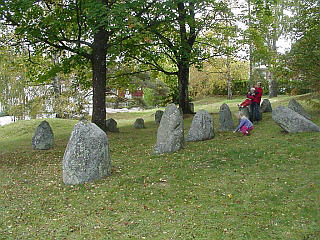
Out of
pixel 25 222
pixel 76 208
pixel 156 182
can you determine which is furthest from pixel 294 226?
pixel 25 222

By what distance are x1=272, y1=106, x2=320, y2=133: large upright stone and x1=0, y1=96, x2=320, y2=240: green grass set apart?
2.19ft

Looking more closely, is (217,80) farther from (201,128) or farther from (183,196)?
(183,196)

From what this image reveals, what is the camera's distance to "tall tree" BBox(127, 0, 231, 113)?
50.9 ft

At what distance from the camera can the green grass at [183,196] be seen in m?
5.70

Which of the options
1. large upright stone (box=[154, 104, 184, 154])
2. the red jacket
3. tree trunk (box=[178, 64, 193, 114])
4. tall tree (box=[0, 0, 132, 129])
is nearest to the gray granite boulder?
the red jacket

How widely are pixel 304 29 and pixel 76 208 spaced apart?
14637mm

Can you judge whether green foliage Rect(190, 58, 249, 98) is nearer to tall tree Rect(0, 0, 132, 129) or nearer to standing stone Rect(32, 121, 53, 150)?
tall tree Rect(0, 0, 132, 129)

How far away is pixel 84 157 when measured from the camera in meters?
8.25

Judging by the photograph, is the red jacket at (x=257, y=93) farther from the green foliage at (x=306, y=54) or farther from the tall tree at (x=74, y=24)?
the tall tree at (x=74, y=24)

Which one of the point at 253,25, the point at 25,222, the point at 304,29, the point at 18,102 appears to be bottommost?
the point at 25,222

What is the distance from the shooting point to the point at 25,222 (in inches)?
247

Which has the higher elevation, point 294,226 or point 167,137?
point 167,137

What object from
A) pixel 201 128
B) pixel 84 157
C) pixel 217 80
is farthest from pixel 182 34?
pixel 217 80

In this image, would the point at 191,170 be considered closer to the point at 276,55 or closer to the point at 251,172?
the point at 251,172
